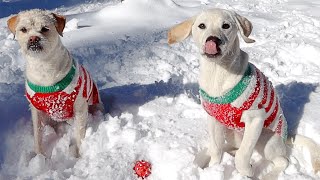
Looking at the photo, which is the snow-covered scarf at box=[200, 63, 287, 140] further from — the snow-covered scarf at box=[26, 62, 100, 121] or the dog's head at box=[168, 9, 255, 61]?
the snow-covered scarf at box=[26, 62, 100, 121]

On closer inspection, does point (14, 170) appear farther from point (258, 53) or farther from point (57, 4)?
point (57, 4)

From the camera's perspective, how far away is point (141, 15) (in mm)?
6355

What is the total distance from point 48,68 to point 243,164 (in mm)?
1632

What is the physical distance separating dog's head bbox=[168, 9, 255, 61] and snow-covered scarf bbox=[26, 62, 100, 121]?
105 cm

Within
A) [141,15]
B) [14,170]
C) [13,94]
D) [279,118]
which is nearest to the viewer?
[279,118]

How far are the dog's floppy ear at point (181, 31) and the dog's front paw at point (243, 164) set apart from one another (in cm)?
91

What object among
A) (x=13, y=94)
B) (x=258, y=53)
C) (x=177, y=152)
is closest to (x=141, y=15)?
(x=258, y=53)

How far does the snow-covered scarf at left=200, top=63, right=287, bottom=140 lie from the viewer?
307 centimetres

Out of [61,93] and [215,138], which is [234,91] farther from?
[61,93]

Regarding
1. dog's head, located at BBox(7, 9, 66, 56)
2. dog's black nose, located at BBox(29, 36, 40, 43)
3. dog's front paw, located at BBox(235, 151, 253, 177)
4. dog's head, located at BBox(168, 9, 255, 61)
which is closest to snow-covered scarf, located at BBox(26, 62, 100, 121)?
dog's head, located at BBox(7, 9, 66, 56)

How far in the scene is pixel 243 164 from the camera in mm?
3168

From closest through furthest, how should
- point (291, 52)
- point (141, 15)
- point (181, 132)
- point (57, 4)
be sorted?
point (181, 132), point (291, 52), point (141, 15), point (57, 4)

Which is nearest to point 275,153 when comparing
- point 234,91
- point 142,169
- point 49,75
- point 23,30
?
point 234,91

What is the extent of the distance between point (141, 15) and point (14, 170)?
3399mm
